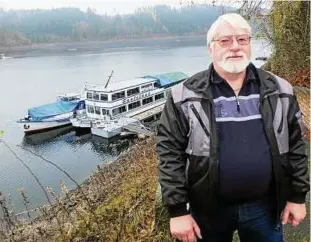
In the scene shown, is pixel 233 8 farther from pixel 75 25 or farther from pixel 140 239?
pixel 75 25

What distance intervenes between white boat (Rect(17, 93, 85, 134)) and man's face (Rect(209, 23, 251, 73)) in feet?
72.1

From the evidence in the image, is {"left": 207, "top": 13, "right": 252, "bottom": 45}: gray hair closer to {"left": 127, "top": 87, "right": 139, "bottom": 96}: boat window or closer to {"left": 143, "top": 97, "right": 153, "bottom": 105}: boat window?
{"left": 127, "top": 87, "right": 139, "bottom": 96}: boat window

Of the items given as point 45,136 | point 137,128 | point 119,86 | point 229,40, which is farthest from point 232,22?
point 45,136

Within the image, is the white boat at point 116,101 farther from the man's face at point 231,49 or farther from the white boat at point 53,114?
the man's face at point 231,49

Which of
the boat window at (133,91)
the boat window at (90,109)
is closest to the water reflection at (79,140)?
the boat window at (90,109)

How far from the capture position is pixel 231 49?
4.86ft

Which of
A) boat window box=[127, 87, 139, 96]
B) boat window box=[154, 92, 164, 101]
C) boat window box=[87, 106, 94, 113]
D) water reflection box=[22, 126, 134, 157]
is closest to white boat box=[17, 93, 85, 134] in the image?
water reflection box=[22, 126, 134, 157]

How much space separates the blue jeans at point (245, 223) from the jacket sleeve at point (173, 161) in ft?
0.52

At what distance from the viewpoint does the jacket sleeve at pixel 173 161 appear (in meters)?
1.43

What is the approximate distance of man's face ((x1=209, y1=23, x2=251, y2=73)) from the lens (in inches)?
58.1

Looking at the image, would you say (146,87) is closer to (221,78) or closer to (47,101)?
(47,101)

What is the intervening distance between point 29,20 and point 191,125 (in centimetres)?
10588

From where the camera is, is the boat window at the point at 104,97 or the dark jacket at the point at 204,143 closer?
the dark jacket at the point at 204,143

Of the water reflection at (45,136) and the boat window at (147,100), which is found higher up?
the boat window at (147,100)
